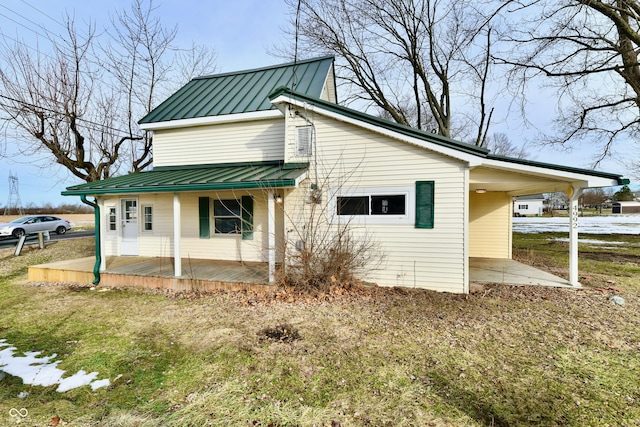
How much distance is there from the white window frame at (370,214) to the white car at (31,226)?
1996cm

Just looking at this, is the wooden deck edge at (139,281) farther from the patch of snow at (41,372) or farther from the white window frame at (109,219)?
the patch of snow at (41,372)

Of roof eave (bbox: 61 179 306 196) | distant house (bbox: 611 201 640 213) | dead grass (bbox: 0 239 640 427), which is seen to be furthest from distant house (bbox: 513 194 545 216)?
roof eave (bbox: 61 179 306 196)

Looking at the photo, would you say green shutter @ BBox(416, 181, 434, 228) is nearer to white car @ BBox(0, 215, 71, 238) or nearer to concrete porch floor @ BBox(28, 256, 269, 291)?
concrete porch floor @ BBox(28, 256, 269, 291)

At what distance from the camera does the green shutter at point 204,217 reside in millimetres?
8828

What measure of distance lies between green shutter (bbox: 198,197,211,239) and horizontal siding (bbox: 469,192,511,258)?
29.3 ft

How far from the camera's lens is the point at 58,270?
7.80m

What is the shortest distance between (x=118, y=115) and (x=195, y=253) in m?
9.70

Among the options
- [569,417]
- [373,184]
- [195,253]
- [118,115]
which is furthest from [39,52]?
[569,417]

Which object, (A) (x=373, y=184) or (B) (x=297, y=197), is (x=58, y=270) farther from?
(A) (x=373, y=184)

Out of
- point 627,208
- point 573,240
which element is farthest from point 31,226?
point 627,208

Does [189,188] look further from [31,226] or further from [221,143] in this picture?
[31,226]

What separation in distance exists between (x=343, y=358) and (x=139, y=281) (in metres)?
5.94

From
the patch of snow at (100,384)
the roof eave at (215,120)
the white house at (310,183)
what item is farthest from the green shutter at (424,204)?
the patch of snow at (100,384)

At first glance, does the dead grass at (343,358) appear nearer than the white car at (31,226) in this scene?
Yes
